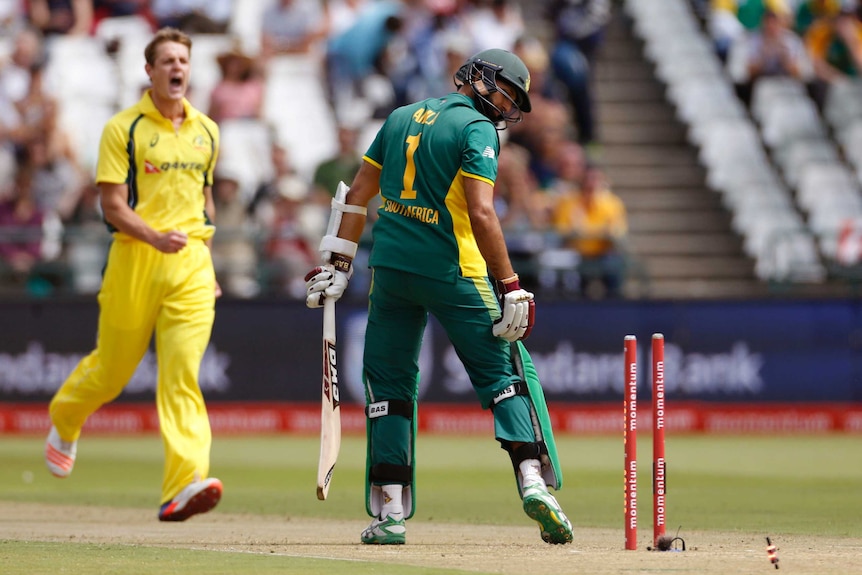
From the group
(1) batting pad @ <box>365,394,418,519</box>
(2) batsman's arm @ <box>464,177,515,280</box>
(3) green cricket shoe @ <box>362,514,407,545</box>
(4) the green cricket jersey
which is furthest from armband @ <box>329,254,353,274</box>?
(3) green cricket shoe @ <box>362,514,407,545</box>

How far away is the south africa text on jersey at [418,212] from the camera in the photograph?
7035 mm

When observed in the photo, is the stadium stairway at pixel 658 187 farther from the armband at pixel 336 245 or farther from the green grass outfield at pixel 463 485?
the armband at pixel 336 245

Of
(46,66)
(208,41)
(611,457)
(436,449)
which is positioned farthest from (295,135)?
(611,457)

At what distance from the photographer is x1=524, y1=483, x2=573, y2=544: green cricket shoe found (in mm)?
6730

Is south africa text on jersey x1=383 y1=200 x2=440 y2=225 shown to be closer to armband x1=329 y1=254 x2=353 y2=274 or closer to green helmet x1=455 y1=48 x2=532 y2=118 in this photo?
armband x1=329 y1=254 x2=353 y2=274

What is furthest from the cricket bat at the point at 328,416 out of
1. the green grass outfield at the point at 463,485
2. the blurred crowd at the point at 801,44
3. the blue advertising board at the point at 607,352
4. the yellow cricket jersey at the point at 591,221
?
the blurred crowd at the point at 801,44

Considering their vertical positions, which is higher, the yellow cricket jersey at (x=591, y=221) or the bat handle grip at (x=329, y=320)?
the yellow cricket jersey at (x=591, y=221)

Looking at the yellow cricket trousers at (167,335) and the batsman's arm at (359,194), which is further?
the yellow cricket trousers at (167,335)

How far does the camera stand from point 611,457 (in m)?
13.3

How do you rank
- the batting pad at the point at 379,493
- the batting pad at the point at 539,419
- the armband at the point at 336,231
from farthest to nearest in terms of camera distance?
the armband at the point at 336,231, the batting pad at the point at 379,493, the batting pad at the point at 539,419

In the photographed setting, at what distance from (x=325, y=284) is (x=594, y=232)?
9424 millimetres

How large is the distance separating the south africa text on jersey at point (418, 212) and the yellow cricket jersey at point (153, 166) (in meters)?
1.82

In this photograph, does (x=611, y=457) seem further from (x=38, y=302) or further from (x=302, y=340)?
(x=38, y=302)

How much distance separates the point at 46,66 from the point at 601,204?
6.63 metres
